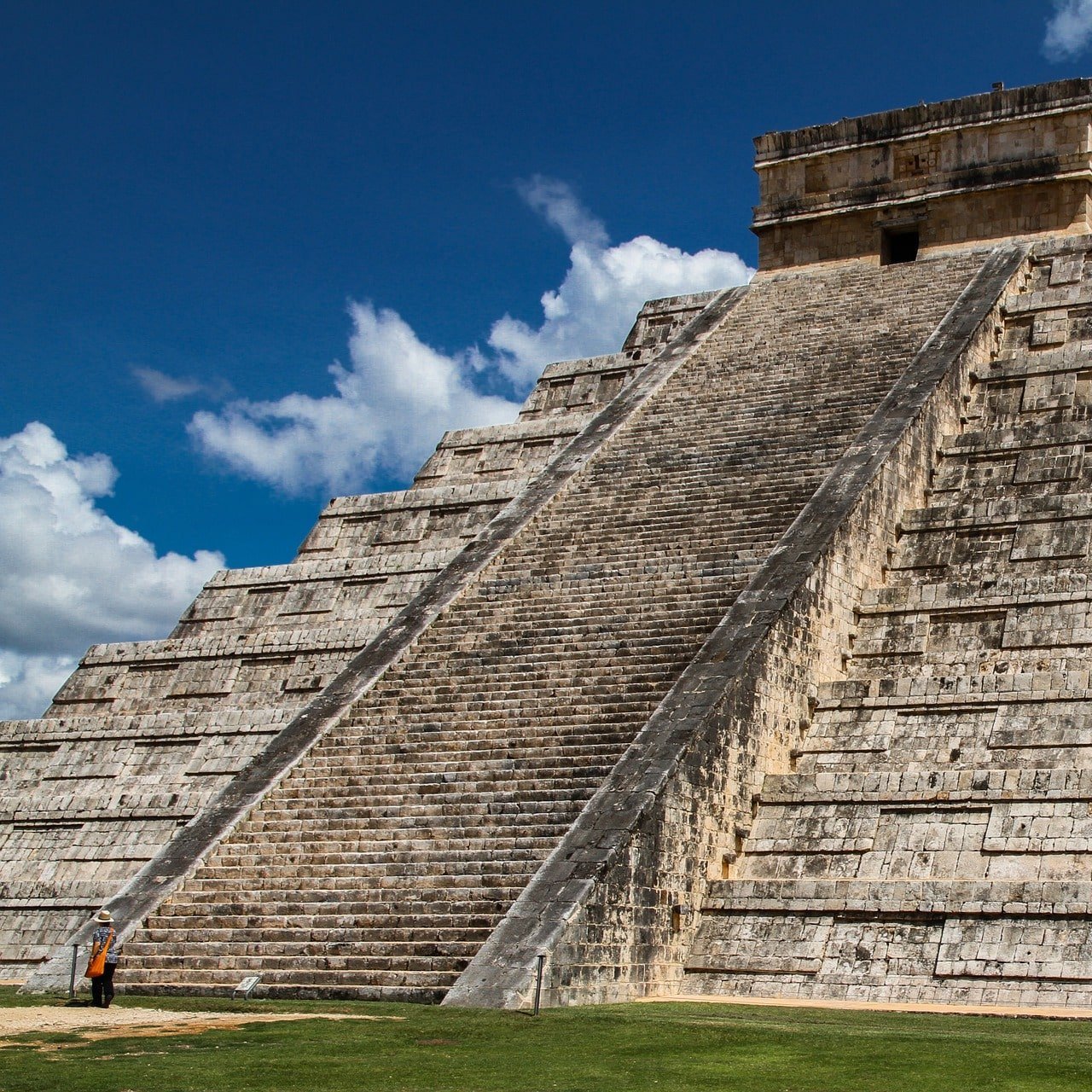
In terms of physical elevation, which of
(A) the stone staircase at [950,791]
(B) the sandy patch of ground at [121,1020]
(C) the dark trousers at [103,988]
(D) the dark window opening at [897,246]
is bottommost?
(B) the sandy patch of ground at [121,1020]

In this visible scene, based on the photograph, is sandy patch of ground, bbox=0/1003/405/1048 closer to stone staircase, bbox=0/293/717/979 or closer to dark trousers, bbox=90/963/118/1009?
dark trousers, bbox=90/963/118/1009

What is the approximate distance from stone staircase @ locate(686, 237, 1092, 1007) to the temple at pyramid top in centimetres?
672

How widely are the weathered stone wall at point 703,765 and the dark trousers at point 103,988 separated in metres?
2.52

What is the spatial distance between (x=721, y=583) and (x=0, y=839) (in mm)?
8576

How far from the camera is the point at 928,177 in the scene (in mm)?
23281

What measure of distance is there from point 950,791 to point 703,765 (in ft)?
6.21

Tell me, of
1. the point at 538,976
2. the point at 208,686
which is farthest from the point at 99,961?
the point at 208,686

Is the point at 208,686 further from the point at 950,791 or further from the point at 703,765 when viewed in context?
the point at 950,791

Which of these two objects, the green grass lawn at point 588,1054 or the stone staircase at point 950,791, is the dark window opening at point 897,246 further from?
the green grass lawn at point 588,1054

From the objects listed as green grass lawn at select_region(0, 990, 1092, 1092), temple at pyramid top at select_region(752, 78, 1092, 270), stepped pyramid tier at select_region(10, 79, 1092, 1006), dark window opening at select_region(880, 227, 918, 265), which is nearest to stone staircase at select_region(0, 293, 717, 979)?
stepped pyramid tier at select_region(10, 79, 1092, 1006)

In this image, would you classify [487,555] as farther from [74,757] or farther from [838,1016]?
[838,1016]

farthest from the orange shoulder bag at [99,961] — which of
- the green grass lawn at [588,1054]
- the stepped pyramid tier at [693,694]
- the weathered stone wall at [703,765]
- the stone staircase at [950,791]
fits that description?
the stone staircase at [950,791]

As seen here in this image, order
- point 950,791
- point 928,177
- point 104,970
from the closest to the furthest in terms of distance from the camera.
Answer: point 104,970, point 950,791, point 928,177

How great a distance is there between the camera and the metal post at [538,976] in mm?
10805
